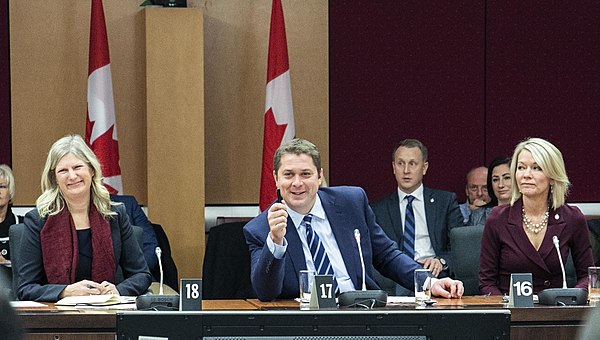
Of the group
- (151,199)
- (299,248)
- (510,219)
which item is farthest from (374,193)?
(299,248)

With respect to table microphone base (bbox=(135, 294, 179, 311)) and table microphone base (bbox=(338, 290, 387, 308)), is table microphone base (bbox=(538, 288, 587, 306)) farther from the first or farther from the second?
table microphone base (bbox=(135, 294, 179, 311))

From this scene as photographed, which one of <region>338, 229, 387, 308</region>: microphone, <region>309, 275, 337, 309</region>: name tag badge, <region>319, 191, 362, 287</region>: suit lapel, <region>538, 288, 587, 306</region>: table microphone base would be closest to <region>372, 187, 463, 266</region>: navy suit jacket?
<region>319, 191, 362, 287</region>: suit lapel

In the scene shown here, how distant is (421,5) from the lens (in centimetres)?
755

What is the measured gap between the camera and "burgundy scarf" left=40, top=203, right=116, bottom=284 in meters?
4.39

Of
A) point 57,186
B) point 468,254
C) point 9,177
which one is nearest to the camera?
point 57,186

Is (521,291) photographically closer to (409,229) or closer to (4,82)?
(409,229)

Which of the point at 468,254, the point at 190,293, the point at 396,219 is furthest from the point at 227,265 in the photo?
the point at 190,293

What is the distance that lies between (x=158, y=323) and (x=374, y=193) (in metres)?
5.31

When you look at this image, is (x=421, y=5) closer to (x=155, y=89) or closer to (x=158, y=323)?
(x=155, y=89)

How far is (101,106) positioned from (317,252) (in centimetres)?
291

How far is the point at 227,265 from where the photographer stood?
5.96m

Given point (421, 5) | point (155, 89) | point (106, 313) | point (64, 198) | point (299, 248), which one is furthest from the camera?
point (421, 5)

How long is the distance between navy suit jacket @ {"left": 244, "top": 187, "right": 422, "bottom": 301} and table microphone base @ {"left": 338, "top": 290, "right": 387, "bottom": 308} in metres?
0.45

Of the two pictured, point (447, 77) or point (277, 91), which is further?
point (447, 77)
